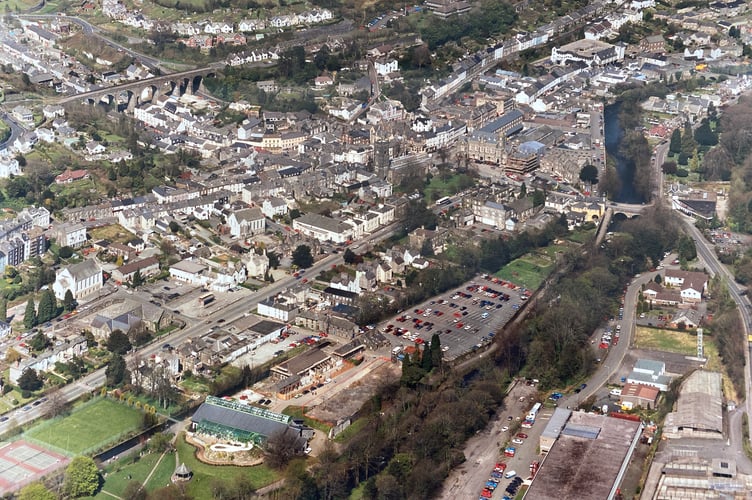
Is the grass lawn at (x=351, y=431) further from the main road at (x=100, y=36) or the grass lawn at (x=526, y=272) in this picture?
the main road at (x=100, y=36)

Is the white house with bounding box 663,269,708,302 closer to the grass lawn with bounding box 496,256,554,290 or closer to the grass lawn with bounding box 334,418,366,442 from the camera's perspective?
the grass lawn with bounding box 496,256,554,290

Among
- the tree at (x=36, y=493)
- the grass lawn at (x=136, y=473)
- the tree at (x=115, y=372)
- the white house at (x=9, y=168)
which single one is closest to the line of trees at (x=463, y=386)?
the grass lawn at (x=136, y=473)

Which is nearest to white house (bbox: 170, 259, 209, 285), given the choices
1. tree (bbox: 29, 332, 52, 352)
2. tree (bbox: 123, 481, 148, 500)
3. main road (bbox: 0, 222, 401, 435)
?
main road (bbox: 0, 222, 401, 435)

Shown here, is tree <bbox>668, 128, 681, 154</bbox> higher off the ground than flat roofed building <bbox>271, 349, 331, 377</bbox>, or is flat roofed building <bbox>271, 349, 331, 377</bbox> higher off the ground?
tree <bbox>668, 128, 681, 154</bbox>

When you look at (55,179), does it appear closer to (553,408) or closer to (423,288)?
(423,288)

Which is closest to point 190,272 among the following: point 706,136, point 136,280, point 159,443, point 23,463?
point 136,280

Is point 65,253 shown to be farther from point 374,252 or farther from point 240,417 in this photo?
point 240,417

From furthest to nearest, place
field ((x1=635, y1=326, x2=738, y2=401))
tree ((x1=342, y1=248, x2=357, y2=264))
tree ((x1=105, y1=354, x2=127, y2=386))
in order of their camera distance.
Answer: tree ((x1=342, y1=248, x2=357, y2=264)), field ((x1=635, y1=326, x2=738, y2=401)), tree ((x1=105, y1=354, x2=127, y2=386))
